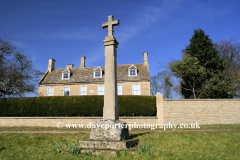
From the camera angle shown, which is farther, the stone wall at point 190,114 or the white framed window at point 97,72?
the white framed window at point 97,72

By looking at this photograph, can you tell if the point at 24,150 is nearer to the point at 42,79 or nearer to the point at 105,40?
the point at 105,40

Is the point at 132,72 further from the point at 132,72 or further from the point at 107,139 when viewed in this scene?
the point at 107,139

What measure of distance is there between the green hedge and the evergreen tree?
31.7ft

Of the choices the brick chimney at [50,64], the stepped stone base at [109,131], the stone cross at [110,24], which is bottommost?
the stepped stone base at [109,131]

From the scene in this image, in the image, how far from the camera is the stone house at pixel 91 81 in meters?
24.7

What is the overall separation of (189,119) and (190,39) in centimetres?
1457

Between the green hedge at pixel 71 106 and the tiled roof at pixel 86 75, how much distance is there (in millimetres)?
7924

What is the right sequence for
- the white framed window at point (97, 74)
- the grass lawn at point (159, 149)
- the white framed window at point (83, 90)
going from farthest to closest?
the white framed window at point (97, 74)
the white framed window at point (83, 90)
the grass lawn at point (159, 149)

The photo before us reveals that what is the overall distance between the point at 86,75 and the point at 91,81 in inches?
76.3

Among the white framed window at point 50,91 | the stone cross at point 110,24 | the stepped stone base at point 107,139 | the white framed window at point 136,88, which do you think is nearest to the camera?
the stepped stone base at point 107,139

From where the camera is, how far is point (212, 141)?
747cm

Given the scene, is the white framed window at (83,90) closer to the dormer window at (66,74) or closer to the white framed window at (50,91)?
the dormer window at (66,74)

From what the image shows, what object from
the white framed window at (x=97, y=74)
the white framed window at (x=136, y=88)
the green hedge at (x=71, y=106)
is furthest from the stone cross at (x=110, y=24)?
the white framed window at (x=97, y=74)

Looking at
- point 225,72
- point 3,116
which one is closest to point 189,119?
point 225,72
